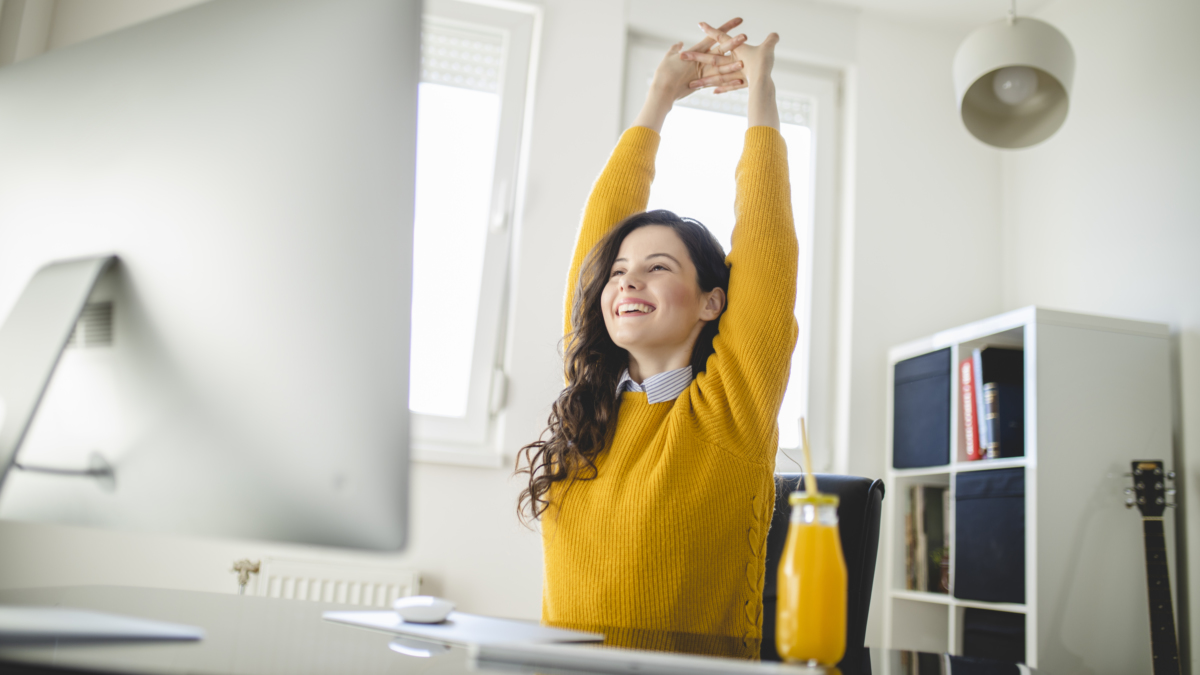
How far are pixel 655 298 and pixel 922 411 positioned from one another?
169 centimetres

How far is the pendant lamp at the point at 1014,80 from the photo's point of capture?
2209 mm

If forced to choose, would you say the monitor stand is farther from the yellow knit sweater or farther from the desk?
the yellow knit sweater

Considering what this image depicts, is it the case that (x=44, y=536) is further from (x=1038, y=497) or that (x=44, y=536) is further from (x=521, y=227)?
(x=1038, y=497)

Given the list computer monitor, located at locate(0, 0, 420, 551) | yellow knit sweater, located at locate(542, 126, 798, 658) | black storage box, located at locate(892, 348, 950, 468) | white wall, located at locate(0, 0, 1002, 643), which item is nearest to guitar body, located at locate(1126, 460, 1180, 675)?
black storage box, located at locate(892, 348, 950, 468)

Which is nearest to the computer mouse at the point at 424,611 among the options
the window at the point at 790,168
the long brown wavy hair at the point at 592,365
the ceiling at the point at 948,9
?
the long brown wavy hair at the point at 592,365

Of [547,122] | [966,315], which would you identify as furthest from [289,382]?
[966,315]

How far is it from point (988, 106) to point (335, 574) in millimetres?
2393

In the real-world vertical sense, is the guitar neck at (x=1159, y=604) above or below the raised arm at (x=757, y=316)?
below

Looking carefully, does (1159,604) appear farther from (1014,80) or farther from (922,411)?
(1014,80)

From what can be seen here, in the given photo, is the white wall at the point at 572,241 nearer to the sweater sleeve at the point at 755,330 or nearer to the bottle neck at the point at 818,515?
the sweater sleeve at the point at 755,330

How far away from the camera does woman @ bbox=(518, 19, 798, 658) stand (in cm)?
110

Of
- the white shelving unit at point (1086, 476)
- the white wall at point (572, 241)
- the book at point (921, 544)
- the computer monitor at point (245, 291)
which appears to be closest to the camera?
the computer monitor at point (245, 291)

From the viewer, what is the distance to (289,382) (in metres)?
0.39

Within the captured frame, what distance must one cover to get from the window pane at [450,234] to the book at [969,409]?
1.58 m
